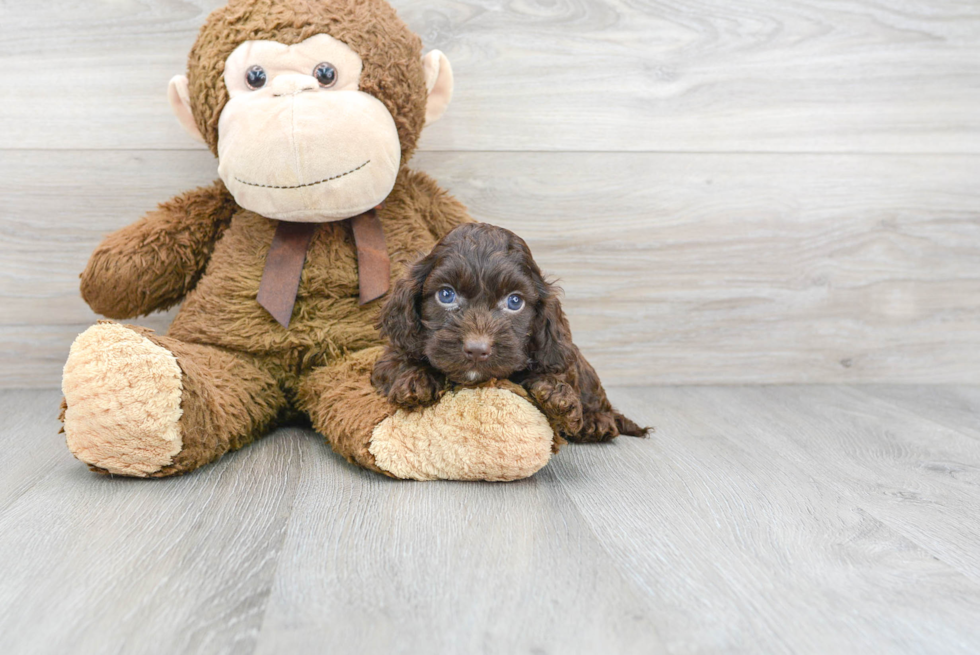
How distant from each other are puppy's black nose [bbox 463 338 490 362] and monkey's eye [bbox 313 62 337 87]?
548 mm

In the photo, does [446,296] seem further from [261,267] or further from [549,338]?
[261,267]

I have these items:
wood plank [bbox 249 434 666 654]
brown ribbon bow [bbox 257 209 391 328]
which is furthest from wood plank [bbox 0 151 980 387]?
wood plank [bbox 249 434 666 654]

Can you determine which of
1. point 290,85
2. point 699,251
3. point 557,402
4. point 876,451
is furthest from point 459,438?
point 699,251

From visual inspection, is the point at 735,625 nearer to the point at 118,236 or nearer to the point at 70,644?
the point at 70,644

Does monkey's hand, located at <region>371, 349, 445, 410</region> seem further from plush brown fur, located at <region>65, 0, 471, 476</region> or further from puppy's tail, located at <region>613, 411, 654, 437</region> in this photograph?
puppy's tail, located at <region>613, 411, 654, 437</region>

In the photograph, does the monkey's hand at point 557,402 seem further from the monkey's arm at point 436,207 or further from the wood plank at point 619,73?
the wood plank at point 619,73

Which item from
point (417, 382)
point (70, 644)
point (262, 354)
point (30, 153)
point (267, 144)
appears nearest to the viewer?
point (70, 644)

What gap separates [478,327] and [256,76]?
0.61m

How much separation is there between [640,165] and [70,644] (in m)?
1.43

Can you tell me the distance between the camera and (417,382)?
1.08 m

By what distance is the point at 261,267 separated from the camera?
1351 mm

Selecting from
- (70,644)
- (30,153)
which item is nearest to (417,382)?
(70,644)

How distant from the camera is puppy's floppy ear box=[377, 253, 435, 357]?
1.08 metres

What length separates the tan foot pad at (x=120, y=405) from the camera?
1038 millimetres
